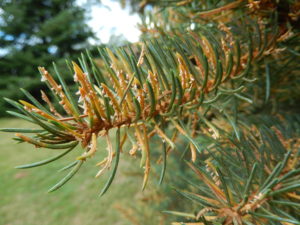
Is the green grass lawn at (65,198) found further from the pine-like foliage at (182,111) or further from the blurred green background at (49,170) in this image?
the pine-like foliage at (182,111)

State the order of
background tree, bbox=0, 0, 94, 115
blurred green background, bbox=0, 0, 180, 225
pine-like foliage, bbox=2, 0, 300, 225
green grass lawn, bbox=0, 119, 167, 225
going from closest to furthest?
pine-like foliage, bbox=2, 0, 300, 225, blurred green background, bbox=0, 0, 180, 225, green grass lawn, bbox=0, 119, 167, 225, background tree, bbox=0, 0, 94, 115

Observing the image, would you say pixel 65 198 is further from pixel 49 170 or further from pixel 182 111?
pixel 182 111

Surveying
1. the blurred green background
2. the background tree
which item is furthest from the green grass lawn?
the background tree

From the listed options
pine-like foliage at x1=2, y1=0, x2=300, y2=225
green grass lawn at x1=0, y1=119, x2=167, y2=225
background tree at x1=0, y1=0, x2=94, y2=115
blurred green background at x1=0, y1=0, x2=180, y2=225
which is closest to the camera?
pine-like foliage at x1=2, y1=0, x2=300, y2=225

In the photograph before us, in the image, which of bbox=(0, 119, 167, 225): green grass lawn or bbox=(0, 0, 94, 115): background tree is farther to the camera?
bbox=(0, 0, 94, 115): background tree

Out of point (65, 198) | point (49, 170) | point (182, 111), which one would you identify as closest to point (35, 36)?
point (49, 170)

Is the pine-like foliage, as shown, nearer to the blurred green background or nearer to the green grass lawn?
the blurred green background

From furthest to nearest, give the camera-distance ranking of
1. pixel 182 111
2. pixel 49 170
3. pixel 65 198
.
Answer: pixel 49 170, pixel 65 198, pixel 182 111

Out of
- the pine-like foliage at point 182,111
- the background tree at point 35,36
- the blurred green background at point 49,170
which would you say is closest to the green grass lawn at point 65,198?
the blurred green background at point 49,170

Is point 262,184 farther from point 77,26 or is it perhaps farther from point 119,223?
point 77,26
